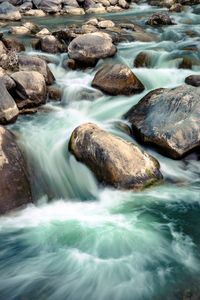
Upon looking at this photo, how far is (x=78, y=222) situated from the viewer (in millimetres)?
5758

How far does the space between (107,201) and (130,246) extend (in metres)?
1.12

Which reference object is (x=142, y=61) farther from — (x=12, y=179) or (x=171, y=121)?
(x=12, y=179)

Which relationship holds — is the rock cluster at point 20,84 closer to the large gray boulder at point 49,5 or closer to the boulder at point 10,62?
the boulder at point 10,62

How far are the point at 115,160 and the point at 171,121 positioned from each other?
1.53 m

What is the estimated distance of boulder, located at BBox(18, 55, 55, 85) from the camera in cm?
971

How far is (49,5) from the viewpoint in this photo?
2095cm

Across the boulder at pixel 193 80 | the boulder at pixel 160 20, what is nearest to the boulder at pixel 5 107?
the boulder at pixel 193 80

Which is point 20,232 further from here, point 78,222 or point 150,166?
point 150,166

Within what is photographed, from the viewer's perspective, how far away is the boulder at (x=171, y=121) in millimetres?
7105

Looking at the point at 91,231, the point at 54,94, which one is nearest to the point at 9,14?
the point at 54,94

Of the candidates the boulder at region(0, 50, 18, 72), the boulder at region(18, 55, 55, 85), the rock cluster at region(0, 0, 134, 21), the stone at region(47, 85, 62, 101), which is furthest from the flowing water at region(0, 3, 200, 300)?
the rock cluster at region(0, 0, 134, 21)

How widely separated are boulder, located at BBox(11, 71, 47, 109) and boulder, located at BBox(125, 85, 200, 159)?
2100 millimetres

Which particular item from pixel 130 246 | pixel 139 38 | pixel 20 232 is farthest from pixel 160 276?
pixel 139 38

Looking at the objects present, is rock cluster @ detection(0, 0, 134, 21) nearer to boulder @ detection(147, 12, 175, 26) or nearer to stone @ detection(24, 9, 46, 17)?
stone @ detection(24, 9, 46, 17)
